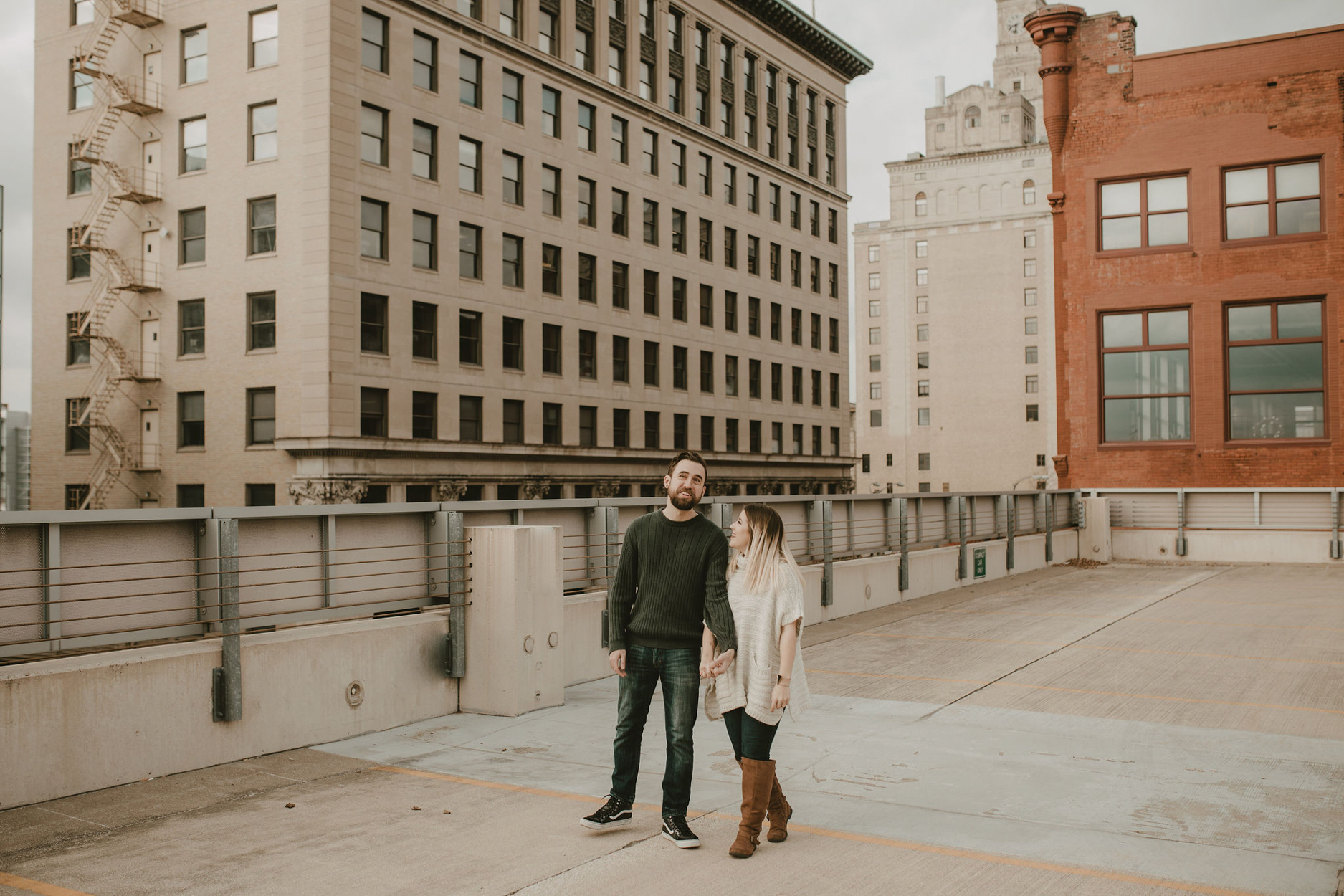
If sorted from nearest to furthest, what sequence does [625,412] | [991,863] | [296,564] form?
[991,863] → [296,564] → [625,412]

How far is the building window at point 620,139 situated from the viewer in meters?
48.6

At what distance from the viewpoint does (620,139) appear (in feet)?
161

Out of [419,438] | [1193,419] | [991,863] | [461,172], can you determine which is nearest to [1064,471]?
[1193,419]

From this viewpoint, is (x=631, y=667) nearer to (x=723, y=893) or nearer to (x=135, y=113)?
(x=723, y=893)

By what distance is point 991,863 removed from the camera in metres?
5.55

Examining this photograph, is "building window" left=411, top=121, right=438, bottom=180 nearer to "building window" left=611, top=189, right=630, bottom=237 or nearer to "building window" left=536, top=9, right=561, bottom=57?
"building window" left=536, top=9, right=561, bottom=57

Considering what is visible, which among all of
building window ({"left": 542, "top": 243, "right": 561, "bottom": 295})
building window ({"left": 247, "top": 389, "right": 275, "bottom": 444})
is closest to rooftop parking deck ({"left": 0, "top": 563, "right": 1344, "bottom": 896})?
building window ({"left": 247, "top": 389, "right": 275, "bottom": 444})

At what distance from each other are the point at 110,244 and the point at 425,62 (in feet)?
43.6

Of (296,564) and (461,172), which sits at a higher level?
(461,172)

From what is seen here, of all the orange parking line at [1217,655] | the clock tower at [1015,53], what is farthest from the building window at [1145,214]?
the clock tower at [1015,53]

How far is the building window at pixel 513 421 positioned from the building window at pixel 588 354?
444cm

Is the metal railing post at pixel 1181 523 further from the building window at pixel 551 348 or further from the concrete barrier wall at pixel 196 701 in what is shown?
the building window at pixel 551 348

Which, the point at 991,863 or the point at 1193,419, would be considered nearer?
the point at 991,863

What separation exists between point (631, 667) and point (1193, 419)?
86.2 ft
